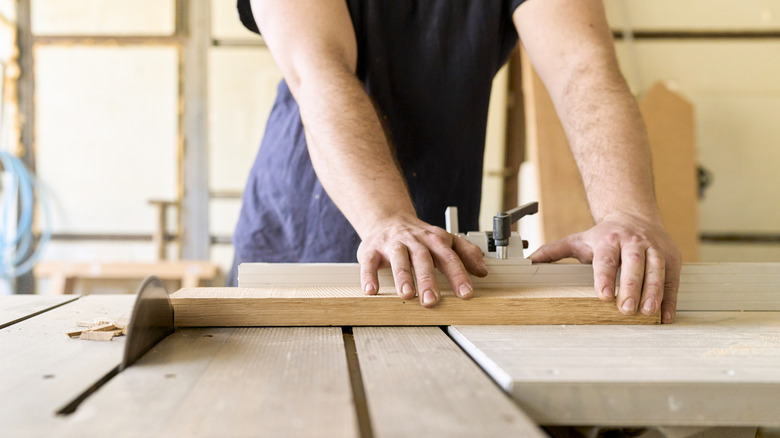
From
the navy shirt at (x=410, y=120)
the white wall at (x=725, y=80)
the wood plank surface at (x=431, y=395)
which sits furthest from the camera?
the white wall at (x=725, y=80)

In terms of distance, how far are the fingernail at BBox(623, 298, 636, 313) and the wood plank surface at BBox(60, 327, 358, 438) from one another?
0.48 m

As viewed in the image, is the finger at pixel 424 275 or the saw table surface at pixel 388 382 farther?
the finger at pixel 424 275

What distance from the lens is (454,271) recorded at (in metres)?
0.98

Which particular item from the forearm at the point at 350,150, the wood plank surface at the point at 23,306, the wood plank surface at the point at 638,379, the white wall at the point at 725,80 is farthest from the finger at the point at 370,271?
the white wall at the point at 725,80

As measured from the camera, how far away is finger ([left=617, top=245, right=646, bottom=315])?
971mm

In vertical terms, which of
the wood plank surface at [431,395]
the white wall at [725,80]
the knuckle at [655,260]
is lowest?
the wood plank surface at [431,395]

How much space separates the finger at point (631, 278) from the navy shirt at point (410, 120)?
763 millimetres

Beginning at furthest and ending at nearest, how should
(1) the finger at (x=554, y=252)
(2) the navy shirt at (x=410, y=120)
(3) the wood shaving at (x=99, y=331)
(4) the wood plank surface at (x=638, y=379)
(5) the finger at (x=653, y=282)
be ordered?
(2) the navy shirt at (x=410, y=120) < (1) the finger at (x=554, y=252) < (5) the finger at (x=653, y=282) < (3) the wood shaving at (x=99, y=331) < (4) the wood plank surface at (x=638, y=379)

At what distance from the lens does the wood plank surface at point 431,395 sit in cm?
50

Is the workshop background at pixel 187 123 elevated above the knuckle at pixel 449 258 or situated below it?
above

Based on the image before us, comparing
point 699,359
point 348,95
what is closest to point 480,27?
point 348,95

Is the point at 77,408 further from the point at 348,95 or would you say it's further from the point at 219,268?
the point at 219,268

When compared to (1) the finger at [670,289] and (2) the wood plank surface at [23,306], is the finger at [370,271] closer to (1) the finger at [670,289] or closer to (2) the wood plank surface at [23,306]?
(1) the finger at [670,289]

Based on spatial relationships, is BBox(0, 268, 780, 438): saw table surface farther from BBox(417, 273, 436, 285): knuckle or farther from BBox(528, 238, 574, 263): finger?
BBox(528, 238, 574, 263): finger
